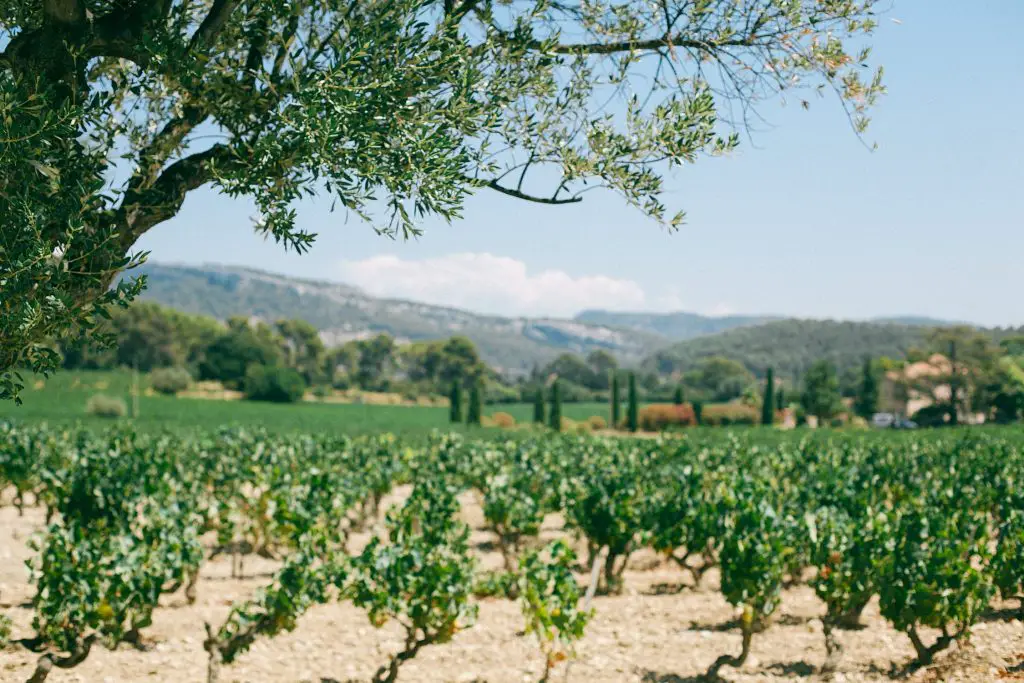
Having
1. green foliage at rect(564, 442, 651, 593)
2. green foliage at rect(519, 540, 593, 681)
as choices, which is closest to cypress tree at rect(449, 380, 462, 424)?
green foliage at rect(564, 442, 651, 593)

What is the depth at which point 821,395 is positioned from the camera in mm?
81125

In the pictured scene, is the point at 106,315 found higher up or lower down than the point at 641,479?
higher up

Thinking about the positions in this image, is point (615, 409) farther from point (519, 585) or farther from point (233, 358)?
point (519, 585)

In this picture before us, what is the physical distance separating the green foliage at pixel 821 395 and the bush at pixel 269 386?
54.9 meters

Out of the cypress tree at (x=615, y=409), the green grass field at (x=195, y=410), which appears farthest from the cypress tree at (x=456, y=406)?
the cypress tree at (x=615, y=409)

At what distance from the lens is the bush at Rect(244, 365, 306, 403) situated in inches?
3543

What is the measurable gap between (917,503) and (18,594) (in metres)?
12.8

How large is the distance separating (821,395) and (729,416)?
41.2 ft

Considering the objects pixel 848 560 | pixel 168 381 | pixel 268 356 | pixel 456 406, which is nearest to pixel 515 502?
pixel 848 560

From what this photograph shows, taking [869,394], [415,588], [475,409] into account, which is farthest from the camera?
[869,394]

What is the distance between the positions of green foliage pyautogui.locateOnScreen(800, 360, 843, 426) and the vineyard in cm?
6781

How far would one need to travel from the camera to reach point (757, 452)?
877 inches

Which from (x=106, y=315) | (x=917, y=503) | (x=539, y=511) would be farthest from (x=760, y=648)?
(x=106, y=315)

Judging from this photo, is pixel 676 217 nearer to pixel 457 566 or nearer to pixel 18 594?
pixel 457 566
